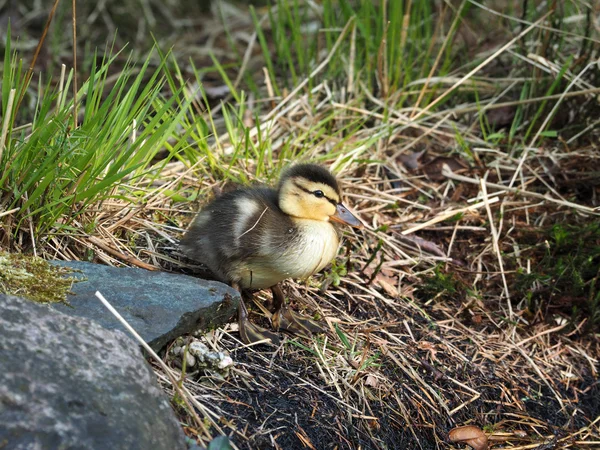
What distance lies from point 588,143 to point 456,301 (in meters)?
1.48

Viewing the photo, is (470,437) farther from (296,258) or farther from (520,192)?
(520,192)

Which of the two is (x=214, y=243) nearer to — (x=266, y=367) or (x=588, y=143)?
(x=266, y=367)

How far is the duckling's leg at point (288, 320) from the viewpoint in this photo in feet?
9.82

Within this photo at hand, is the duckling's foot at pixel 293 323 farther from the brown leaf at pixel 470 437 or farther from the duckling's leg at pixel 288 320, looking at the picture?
the brown leaf at pixel 470 437

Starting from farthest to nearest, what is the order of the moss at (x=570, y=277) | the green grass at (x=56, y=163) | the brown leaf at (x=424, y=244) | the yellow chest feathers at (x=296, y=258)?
the brown leaf at (x=424, y=244) < the moss at (x=570, y=277) < the yellow chest feathers at (x=296, y=258) < the green grass at (x=56, y=163)

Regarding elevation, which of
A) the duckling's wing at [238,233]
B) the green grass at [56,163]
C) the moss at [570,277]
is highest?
the green grass at [56,163]

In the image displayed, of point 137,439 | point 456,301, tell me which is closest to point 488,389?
point 456,301

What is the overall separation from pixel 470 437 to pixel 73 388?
5.32 ft

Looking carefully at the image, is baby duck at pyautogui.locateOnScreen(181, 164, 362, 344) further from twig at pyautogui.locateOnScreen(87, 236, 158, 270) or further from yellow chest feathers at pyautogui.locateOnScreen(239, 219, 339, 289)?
twig at pyautogui.locateOnScreen(87, 236, 158, 270)

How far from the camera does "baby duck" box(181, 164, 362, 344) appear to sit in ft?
9.52

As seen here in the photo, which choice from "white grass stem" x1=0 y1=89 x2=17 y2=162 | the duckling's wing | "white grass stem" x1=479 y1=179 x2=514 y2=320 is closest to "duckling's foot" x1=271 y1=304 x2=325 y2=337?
the duckling's wing

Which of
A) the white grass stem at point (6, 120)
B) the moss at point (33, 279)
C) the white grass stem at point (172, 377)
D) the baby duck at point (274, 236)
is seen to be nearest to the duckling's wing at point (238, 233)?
the baby duck at point (274, 236)

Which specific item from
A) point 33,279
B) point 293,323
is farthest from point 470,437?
point 33,279

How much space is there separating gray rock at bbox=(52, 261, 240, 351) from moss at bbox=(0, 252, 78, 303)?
0.13ft
